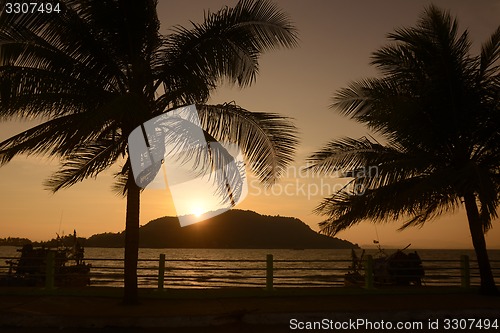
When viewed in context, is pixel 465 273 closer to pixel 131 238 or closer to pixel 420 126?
pixel 420 126

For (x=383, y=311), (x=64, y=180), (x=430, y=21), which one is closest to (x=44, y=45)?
(x=64, y=180)

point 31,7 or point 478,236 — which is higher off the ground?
point 31,7

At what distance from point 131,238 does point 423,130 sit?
26.6ft

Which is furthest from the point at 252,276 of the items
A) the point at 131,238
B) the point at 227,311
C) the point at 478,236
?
the point at 478,236

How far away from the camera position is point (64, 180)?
491 inches

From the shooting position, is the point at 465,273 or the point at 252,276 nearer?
the point at 252,276

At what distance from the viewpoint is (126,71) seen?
11648mm

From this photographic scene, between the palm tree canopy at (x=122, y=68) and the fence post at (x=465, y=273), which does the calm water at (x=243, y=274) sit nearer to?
the fence post at (x=465, y=273)

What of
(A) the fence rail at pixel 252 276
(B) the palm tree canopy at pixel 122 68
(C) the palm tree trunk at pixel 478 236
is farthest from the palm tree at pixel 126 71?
(C) the palm tree trunk at pixel 478 236

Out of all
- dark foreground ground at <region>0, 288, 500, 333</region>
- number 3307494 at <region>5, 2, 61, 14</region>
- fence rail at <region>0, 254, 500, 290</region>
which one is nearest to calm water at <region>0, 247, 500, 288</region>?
fence rail at <region>0, 254, 500, 290</region>

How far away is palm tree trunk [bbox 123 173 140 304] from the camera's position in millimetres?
11344

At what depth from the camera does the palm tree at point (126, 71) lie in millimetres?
10109

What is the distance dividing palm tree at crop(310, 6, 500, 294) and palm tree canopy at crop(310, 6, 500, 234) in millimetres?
26

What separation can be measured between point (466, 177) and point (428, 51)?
442 cm
